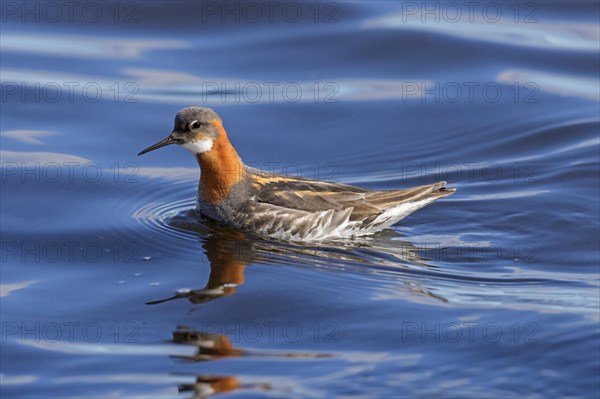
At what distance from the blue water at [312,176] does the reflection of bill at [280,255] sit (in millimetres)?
34

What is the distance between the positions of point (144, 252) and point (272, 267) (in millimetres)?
1366

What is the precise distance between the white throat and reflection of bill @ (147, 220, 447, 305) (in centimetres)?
80

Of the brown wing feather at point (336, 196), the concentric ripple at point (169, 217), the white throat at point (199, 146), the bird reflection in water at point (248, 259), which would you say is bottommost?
the bird reflection in water at point (248, 259)

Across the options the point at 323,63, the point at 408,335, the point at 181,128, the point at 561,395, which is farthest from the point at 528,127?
the point at 561,395

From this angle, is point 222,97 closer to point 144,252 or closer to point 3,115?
point 3,115

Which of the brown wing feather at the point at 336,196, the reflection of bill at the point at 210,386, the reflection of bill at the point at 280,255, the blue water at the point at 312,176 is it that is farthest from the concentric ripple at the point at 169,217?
the reflection of bill at the point at 210,386

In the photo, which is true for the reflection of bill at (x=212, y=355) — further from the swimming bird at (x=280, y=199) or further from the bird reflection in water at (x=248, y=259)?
the swimming bird at (x=280, y=199)

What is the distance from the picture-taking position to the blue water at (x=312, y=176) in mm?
8969

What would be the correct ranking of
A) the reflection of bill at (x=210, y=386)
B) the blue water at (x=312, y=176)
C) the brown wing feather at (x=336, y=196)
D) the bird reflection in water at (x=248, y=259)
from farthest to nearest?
the brown wing feather at (x=336, y=196)
the bird reflection in water at (x=248, y=259)
the blue water at (x=312, y=176)
the reflection of bill at (x=210, y=386)

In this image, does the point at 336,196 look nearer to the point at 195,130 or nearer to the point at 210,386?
the point at 195,130

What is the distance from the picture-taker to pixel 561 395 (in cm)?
817

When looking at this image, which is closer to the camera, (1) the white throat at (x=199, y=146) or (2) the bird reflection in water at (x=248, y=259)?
(2) the bird reflection in water at (x=248, y=259)

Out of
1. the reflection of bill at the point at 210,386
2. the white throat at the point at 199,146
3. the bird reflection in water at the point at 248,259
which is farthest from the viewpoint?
the white throat at the point at 199,146

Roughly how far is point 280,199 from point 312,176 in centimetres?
150
